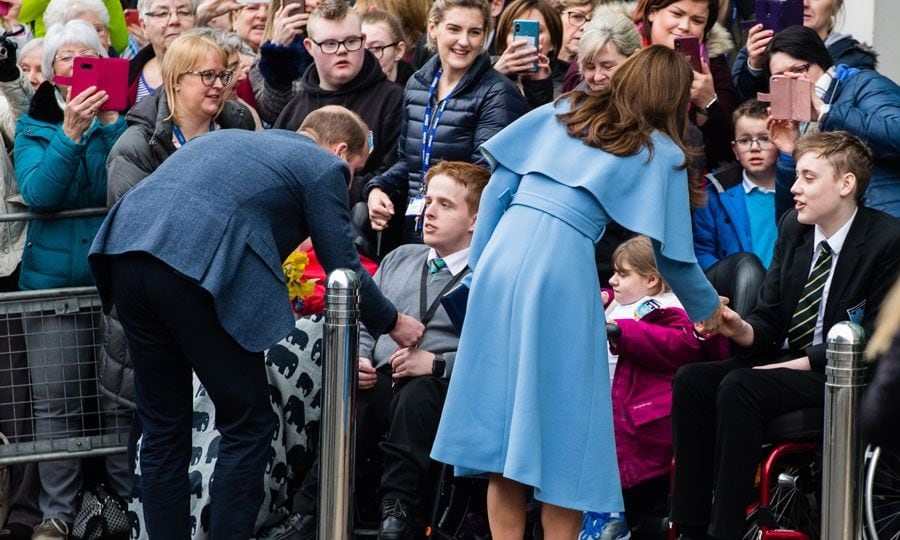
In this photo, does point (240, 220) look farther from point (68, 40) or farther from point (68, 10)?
point (68, 10)

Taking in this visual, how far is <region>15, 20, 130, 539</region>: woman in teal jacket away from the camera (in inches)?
Answer: 299

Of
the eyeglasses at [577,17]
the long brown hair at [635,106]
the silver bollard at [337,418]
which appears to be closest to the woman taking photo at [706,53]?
the eyeglasses at [577,17]

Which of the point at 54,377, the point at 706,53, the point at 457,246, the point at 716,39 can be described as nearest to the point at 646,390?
the point at 457,246

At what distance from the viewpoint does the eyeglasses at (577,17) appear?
9.30m

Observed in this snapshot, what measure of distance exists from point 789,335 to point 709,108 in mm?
1746

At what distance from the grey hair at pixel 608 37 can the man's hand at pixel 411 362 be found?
188 centimetres

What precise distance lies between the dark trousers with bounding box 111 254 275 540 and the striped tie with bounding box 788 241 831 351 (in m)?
2.22

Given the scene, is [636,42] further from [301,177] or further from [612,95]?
[301,177]

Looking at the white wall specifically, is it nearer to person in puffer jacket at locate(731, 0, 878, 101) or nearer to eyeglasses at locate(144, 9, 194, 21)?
person in puffer jacket at locate(731, 0, 878, 101)

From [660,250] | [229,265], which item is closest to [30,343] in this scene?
[229,265]

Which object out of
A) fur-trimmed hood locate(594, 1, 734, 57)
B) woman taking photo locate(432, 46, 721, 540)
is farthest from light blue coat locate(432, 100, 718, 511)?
fur-trimmed hood locate(594, 1, 734, 57)

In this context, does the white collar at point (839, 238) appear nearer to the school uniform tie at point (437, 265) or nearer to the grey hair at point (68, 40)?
the school uniform tie at point (437, 265)

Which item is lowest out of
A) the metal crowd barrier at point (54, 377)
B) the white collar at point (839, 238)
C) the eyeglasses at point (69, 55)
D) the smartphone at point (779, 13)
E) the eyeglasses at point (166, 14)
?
the metal crowd barrier at point (54, 377)

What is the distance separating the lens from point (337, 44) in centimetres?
861
